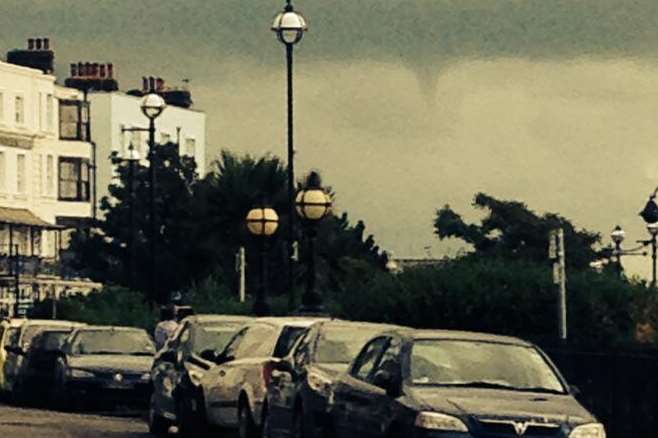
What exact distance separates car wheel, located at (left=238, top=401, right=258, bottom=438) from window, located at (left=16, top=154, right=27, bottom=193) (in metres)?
86.5

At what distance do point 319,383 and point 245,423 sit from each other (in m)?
3.95

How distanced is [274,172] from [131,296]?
15331 mm

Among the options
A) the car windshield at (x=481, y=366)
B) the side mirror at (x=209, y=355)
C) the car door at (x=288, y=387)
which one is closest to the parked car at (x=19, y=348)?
the side mirror at (x=209, y=355)

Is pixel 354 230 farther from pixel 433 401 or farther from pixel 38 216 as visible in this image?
pixel 433 401

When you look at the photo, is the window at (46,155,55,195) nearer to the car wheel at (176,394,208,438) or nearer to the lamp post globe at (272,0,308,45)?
the lamp post globe at (272,0,308,45)

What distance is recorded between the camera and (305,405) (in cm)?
2597

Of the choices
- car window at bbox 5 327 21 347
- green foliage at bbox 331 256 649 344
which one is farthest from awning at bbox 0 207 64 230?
green foliage at bbox 331 256 649 344

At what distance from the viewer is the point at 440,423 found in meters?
21.8

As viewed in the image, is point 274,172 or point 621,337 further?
point 274,172

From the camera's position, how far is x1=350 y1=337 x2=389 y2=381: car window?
24.1 meters

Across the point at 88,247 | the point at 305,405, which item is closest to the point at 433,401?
the point at 305,405

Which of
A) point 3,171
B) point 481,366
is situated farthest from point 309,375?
point 3,171

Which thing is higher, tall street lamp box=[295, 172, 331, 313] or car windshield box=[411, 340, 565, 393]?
tall street lamp box=[295, 172, 331, 313]

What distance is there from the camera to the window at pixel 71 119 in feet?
391
